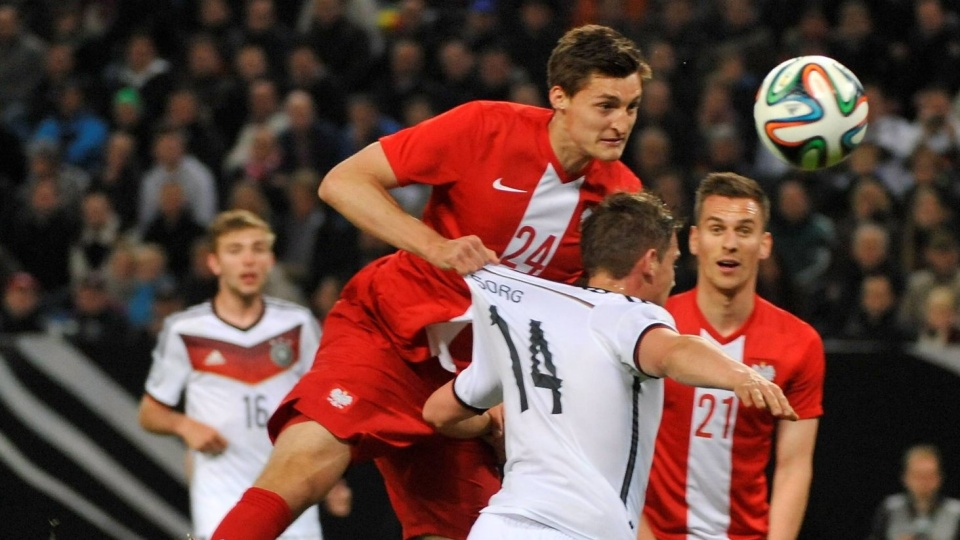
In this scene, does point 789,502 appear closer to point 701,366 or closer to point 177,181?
point 701,366

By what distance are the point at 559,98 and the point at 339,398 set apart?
131 centimetres

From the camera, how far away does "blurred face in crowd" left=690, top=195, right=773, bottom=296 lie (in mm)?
6094

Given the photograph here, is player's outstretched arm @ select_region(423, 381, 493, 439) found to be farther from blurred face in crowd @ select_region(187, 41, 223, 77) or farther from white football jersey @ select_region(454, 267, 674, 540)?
blurred face in crowd @ select_region(187, 41, 223, 77)

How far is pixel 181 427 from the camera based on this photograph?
25.6 ft

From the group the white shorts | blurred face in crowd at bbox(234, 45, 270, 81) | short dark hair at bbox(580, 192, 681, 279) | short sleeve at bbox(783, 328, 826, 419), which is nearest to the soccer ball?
short sleeve at bbox(783, 328, 826, 419)

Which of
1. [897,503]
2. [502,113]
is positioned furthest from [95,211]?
[502,113]

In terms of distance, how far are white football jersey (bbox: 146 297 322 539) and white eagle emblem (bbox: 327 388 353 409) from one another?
2175mm

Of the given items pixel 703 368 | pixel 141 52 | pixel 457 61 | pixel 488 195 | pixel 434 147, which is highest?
pixel 457 61

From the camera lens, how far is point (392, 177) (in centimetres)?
566

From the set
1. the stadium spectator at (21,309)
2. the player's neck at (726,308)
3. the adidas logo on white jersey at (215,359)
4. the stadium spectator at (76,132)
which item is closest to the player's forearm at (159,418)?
the adidas logo on white jersey at (215,359)

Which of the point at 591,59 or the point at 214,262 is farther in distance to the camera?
the point at 214,262

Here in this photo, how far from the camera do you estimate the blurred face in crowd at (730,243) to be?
6094 mm

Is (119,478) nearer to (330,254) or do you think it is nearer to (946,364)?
(330,254)

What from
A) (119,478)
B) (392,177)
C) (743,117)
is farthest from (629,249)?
(743,117)
